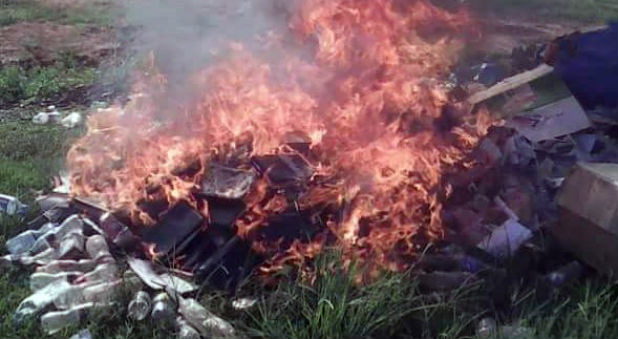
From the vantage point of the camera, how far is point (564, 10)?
1327 cm

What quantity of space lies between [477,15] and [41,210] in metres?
4.56

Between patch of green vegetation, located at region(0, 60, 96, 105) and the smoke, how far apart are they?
1.96 metres

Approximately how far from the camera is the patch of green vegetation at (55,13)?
1230 cm

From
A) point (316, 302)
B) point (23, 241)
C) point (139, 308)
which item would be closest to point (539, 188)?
point (316, 302)

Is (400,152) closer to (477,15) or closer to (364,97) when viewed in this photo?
(364,97)

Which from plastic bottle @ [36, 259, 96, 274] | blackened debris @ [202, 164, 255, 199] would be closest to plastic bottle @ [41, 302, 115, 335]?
plastic bottle @ [36, 259, 96, 274]

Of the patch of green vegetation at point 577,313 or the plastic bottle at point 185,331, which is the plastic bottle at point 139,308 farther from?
the patch of green vegetation at point 577,313

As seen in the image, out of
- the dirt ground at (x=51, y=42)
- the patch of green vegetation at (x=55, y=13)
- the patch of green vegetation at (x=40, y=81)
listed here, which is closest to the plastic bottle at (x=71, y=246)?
the patch of green vegetation at (x=40, y=81)

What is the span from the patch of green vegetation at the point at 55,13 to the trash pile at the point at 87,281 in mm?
7943

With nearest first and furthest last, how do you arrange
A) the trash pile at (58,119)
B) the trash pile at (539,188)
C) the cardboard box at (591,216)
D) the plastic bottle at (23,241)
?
the cardboard box at (591,216), the trash pile at (539,188), the plastic bottle at (23,241), the trash pile at (58,119)

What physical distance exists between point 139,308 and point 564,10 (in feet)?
36.3

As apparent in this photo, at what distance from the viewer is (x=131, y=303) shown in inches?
161

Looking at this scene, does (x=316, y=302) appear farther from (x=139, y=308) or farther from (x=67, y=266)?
(x=67, y=266)

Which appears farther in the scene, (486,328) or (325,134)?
(325,134)
